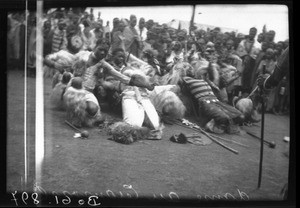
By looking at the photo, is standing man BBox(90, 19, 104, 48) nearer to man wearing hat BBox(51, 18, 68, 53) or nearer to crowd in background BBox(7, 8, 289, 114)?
crowd in background BBox(7, 8, 289, 114)

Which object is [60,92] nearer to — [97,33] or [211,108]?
[97,33]

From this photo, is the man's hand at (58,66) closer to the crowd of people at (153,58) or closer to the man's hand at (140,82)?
the crowd of people at (153,58)

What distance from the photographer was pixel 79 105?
2.06 meters

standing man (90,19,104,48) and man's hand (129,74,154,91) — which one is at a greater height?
standing man (90,19,104,48)

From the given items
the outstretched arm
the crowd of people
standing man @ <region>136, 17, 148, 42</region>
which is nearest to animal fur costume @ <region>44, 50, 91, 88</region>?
the crowd of people

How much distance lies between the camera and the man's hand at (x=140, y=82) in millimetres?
2088

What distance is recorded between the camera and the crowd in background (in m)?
2.06

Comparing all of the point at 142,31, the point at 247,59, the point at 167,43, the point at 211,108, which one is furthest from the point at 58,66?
the point at 247,59

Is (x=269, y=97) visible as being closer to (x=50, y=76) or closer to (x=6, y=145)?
(x=50, y=76)

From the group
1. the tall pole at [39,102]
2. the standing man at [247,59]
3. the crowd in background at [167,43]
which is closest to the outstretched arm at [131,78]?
the crowd in background at [167,43]

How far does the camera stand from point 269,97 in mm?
2088

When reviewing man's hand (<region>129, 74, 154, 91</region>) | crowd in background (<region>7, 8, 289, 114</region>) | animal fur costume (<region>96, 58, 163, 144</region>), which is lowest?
animal fur costume (<region>96, 58, 163, 144</region>)

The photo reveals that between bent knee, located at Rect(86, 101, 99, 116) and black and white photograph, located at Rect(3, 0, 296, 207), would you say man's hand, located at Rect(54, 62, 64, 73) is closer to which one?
black and white photograph, located at Rect(3, 0, 296, 207)

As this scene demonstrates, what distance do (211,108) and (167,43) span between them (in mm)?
553
